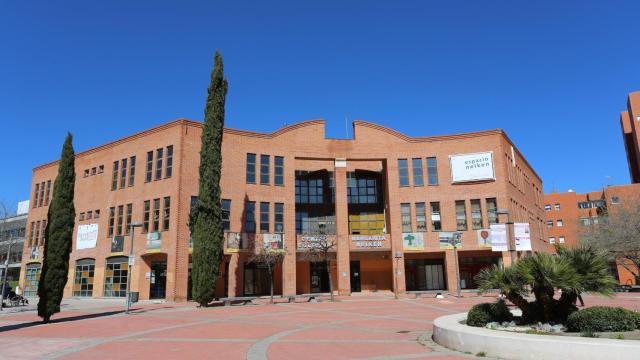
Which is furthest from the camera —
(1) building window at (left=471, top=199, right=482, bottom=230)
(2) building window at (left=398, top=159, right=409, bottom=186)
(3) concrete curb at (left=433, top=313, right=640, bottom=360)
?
(2) building window at (left=398, top=159, right=409, bottom=186)

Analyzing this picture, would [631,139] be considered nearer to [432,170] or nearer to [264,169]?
[432,170]

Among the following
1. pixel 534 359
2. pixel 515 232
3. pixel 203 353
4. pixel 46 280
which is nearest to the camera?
pixel 534 359

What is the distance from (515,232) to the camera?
1585 inches

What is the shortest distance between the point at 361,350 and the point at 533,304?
5.11m

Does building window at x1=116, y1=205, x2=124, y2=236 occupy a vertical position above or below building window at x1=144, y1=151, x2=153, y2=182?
below

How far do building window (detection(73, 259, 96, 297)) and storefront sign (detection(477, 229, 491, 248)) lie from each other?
31965 mm

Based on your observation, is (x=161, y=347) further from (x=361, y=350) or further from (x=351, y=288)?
(x=351, y=288)

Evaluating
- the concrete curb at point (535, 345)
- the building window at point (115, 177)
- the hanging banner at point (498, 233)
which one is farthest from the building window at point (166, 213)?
the concrete curb at point (535, 345)

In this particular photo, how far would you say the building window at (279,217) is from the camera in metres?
38.4

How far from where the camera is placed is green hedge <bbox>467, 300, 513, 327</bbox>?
1295 cm

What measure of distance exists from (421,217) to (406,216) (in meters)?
1.26

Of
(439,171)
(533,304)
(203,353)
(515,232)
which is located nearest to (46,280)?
(203,353)

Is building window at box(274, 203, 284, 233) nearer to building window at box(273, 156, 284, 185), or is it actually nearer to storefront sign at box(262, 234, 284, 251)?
storefront sign at box(262, 234, 284, 251)

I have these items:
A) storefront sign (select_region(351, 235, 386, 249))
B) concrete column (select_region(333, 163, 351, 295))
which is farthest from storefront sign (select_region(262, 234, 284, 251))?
storefront sign (select_region(351, 235, 386, 249))
